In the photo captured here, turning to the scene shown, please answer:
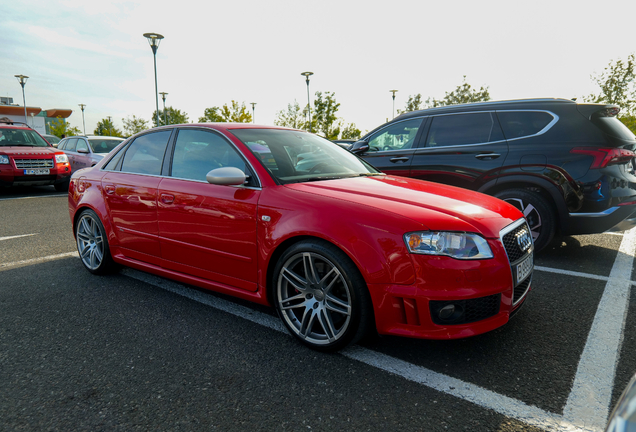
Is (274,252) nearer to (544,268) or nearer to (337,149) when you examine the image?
(337,149)

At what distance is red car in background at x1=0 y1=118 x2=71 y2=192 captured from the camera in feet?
Result: 36.6

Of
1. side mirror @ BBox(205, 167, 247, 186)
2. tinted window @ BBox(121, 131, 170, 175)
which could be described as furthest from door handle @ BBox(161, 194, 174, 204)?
side mirror @ BBox(205, 167, 247, 186)

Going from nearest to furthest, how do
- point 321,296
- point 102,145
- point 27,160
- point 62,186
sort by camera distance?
point 321,296, point 27,160, point 62,186, point 102,145

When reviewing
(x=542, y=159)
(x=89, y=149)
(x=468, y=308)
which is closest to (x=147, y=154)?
(x=468, y=308)

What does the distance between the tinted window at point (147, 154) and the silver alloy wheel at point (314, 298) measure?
5.60ft

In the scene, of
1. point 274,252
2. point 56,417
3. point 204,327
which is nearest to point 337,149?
point 274,252

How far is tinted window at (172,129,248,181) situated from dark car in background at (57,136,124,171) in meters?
10.9

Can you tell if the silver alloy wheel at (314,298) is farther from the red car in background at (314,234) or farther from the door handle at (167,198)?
the door handle at (167,198)

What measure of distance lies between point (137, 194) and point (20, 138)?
10849 millimetres

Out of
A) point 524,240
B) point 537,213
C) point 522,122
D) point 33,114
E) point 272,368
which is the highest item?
point 33,114

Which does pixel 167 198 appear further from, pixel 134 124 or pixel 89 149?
pixel 134 124

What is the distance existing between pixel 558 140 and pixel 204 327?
13.8ft

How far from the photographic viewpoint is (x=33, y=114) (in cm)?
7238

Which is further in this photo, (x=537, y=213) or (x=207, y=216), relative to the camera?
(x=537, y=213)
